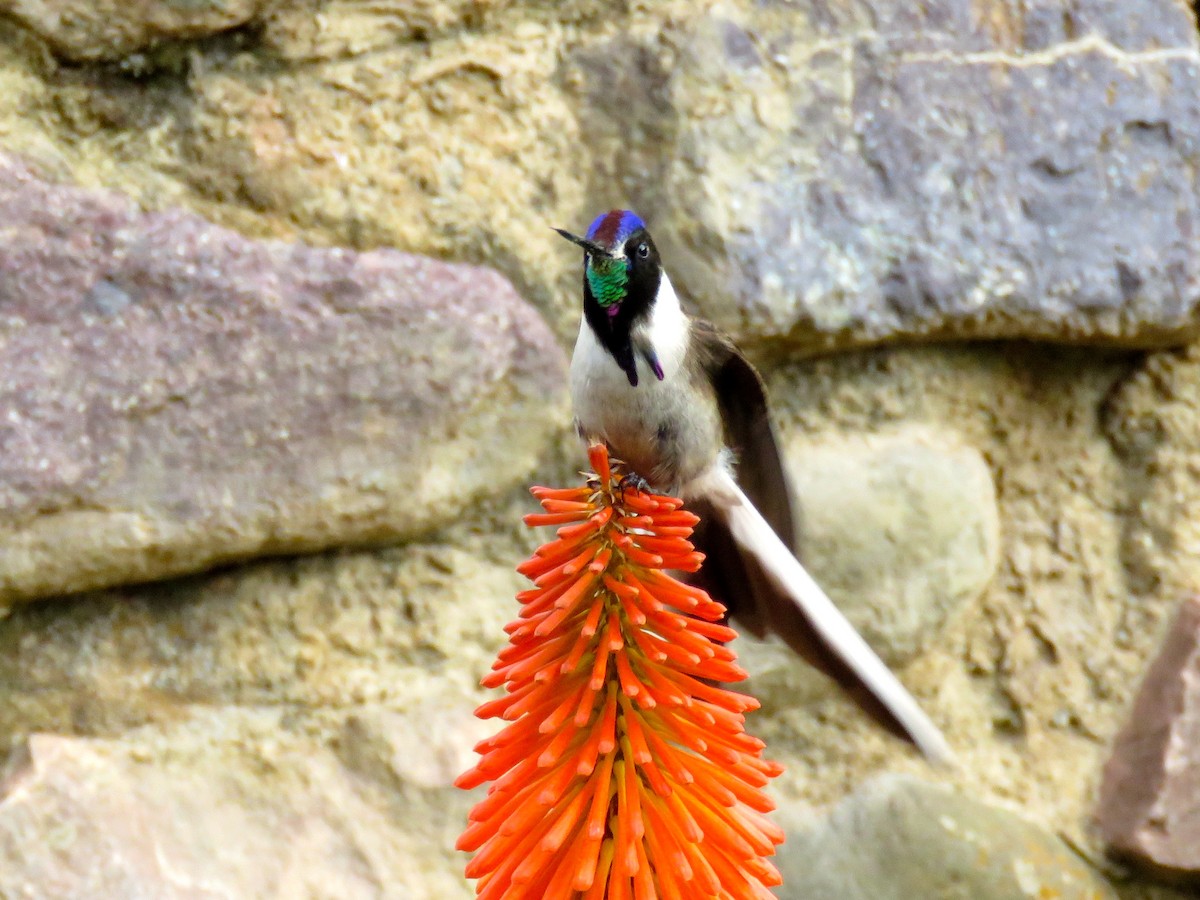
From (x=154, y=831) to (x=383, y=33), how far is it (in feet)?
3.92

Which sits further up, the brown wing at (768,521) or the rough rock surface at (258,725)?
the brown wing at (768,521)

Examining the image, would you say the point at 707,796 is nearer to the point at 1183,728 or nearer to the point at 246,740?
the point at 246,740

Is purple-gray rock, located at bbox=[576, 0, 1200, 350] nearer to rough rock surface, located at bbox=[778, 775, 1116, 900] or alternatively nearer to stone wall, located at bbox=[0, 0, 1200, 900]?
stone wall, located at bbox=[0, 0, 1200, 900]

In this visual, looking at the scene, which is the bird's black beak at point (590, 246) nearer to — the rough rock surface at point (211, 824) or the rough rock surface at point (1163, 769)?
the rough rock surface at point (211, 824)

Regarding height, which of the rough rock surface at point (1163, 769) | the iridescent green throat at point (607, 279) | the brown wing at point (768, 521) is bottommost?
the rough rock surface at point (1163, 769)

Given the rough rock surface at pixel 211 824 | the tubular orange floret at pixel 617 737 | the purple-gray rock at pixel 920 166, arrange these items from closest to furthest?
the tubular orange floret at pixel 617 737, the rough rock surface at pixel 211 824, the purple-gray rock at pixel 920 166

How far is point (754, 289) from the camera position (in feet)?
6.47

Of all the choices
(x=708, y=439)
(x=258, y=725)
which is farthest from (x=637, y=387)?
(x=258, y=725)

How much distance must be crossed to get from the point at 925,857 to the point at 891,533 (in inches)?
20.0

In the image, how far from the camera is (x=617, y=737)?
131 centimetres

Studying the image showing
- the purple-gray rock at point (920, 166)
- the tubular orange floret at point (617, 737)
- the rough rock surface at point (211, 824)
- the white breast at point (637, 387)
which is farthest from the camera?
the purple-gray rock at point (920, 166)

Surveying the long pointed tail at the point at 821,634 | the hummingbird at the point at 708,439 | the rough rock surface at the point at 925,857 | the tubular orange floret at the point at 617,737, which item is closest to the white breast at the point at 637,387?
the hummingbird at the point at 708,439

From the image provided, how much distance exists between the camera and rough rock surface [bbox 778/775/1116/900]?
6.58 feet

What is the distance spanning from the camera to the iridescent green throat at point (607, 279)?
1766 millimetres
